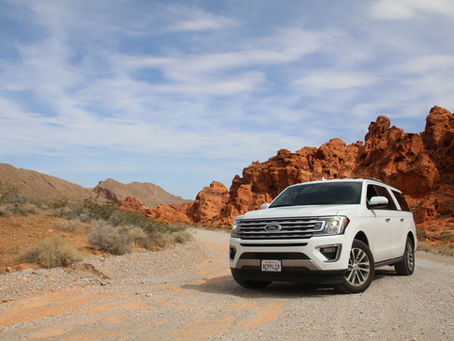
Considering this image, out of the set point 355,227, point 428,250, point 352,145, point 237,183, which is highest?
point 352,145

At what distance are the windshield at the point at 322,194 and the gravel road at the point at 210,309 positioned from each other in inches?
64.4

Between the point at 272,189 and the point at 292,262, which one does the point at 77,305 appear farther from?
the point at 272,189

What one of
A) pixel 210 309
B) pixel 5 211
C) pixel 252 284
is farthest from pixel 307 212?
pixel 5 211

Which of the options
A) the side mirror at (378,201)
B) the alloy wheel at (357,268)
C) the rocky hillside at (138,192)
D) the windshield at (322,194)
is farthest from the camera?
the rocky hillside at (138,192)

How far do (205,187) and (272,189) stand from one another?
2582cm

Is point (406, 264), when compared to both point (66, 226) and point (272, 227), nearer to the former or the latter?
A: point (272, 227)

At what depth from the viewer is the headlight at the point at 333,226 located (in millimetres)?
6676

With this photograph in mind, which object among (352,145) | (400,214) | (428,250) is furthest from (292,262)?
(352,145)

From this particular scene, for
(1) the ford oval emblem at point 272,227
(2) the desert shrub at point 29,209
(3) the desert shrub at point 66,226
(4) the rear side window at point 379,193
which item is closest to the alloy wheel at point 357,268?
(1) the ford oval emblem at point 272,227

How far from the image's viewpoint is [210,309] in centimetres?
589

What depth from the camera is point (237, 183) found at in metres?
69.8

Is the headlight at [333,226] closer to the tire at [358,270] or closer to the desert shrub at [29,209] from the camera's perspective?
the tire at [358,270]

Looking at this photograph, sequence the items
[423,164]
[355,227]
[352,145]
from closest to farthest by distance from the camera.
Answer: [355,227]
[423,164]
[352,145]

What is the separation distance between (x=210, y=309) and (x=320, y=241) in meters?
2.02
